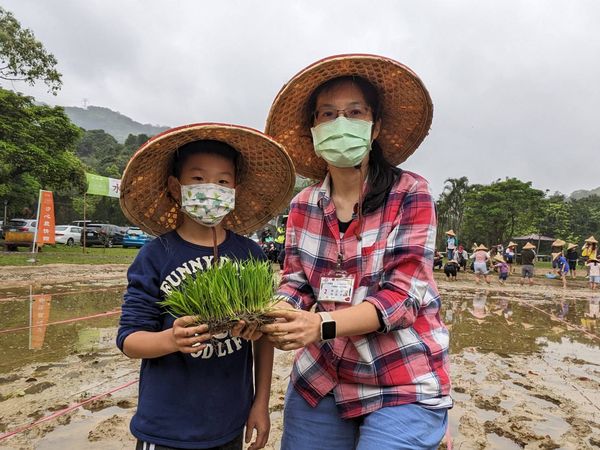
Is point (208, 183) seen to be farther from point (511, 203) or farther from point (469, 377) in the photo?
point (511, 203)

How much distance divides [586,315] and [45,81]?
19.6 metres

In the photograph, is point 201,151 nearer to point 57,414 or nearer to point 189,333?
point 189,333

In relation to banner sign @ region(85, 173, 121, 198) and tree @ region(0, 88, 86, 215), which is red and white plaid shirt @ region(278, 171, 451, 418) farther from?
banner sign @ region(85, 173, 121, 198)

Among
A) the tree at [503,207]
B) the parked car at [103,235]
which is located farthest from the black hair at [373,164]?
the tree at [503,207]

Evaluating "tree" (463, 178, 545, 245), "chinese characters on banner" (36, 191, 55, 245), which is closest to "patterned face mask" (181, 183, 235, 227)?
"chinese characters on banner" (36, 191, 55, 245)

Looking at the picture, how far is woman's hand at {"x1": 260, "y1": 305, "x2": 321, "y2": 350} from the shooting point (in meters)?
1.26

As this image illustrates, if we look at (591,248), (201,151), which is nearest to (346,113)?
(201,151)

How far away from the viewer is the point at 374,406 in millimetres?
1479

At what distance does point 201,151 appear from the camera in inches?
69.4

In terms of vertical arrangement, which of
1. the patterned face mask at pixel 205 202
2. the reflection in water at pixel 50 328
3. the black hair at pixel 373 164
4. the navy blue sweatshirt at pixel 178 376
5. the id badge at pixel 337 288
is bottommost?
the reflection in water at pixel 50 328

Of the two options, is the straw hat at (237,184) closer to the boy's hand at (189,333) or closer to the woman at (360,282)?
the woman at (360,282)

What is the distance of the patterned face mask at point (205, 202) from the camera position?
1.66m

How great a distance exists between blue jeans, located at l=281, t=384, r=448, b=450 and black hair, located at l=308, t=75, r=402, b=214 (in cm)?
72

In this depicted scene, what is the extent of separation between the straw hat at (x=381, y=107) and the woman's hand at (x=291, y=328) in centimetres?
101
